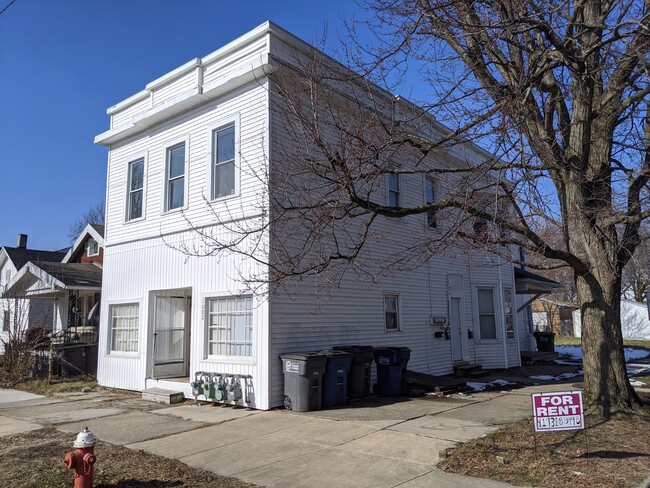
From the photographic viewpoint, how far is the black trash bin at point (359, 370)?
1124cm

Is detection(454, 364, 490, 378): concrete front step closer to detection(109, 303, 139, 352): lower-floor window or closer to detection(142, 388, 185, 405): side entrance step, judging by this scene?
detection(142, 388, 185, 405): side entrance step

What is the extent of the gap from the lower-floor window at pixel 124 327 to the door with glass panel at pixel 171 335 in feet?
2.74

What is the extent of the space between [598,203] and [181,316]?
33.3 ft

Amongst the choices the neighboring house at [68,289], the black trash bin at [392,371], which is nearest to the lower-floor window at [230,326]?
the black trash bin at [392,371]

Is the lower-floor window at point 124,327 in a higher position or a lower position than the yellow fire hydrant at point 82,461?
higher

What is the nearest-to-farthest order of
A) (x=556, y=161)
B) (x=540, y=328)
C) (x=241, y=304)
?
(x=556, y=161), (x=241, y=304), (x=540, y=328)

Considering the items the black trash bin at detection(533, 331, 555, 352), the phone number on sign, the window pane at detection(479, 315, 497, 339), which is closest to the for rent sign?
the phone number on sign

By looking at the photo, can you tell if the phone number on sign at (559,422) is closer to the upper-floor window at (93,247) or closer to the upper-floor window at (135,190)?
the upper-floor window at (135,190)

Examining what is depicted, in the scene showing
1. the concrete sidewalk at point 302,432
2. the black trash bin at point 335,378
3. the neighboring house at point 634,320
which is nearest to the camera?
the concrete sidewalk at point 302,432

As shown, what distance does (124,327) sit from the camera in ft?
46.8

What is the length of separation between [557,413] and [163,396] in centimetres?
863

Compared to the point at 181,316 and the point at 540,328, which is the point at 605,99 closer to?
the point at 181,316

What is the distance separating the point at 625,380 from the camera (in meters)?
8.88

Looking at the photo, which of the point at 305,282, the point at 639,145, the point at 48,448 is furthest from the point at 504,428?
the point at 48,448
